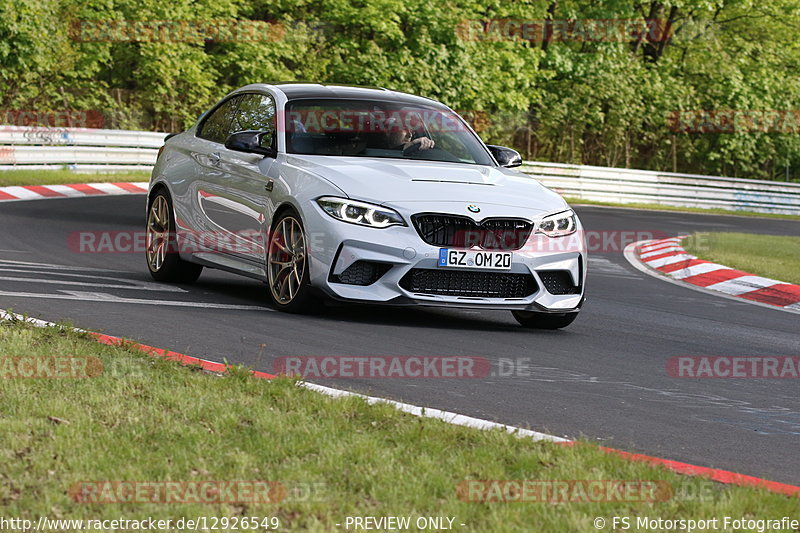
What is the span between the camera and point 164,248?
35.5 ft

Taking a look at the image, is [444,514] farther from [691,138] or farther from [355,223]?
[691,138]

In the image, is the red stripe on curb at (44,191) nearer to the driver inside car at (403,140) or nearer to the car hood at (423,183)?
the driver inside car at (403,140)

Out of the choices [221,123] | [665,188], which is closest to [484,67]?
[665,188]

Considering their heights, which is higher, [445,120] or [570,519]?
[445,120]

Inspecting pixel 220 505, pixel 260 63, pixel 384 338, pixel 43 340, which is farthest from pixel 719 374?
pixel 260 63

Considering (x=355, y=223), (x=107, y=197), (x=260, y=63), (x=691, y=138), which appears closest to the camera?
(x=355, y=223)

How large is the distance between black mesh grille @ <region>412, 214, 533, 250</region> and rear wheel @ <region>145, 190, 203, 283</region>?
2957 mm

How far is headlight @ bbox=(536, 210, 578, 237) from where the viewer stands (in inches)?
349

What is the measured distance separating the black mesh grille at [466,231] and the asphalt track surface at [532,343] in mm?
631

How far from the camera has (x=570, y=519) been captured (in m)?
4.06

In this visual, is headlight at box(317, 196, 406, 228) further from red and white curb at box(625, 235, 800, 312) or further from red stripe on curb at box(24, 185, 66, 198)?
red stripe on curb at box(24, 185, 66, 198)

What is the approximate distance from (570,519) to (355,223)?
459cm
